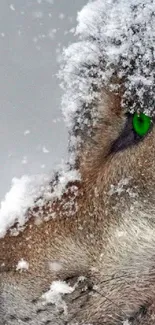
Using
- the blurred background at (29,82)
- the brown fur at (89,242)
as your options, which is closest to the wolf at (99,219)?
the brown fur at (89,242)

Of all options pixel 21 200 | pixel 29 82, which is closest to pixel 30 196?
pixel 21 200

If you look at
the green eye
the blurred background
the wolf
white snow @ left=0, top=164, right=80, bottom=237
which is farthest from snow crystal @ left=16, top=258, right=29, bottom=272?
the blurred background

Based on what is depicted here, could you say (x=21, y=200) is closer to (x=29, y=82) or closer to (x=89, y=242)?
(x=89, y=242)

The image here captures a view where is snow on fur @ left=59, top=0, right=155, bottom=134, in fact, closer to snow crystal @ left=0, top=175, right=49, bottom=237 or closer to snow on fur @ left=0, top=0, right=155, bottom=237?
snow on fur @ left=0, top=0, right=155, bottom=237

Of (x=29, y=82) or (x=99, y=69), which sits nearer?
(x=99, y=69)

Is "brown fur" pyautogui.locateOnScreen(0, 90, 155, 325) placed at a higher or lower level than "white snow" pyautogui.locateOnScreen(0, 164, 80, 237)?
lower

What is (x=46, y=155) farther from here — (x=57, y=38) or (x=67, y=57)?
(x=67, y=57)

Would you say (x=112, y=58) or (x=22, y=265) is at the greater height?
(x=112, y=58)

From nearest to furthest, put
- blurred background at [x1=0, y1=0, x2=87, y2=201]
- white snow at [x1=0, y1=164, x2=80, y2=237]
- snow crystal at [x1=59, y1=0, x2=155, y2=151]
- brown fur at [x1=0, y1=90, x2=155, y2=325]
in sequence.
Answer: snow crystal at [x1=59, y1=0, x2=155, y2=151]
brown fur at [x1=0, y1=90, x2=155, y2=325]
white snow at [x1=0, y1=164, x2=80, y2=237]
blurred background at [x1=0, y1=0, x2=87, y2=201]
